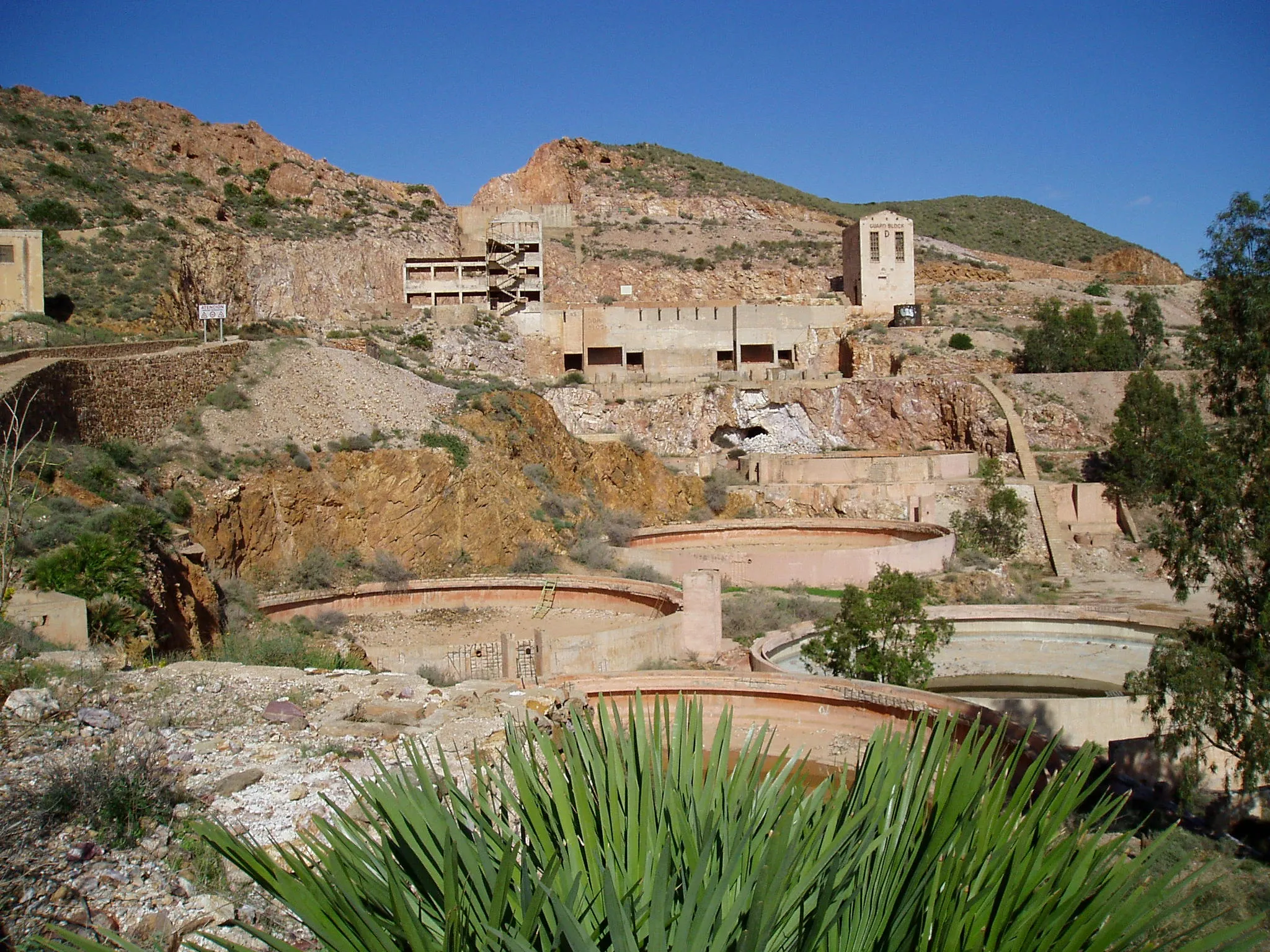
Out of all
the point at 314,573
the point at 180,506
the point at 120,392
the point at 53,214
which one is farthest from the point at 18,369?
the point at 53,214

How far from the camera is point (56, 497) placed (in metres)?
12.5

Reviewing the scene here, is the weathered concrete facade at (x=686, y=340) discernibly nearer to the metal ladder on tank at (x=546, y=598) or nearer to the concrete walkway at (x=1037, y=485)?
the concrete walkway at (x=1037, y=485)

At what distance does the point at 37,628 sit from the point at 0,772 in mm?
3381

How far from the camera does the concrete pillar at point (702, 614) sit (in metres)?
15.2

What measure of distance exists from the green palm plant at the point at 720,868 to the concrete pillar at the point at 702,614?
10446mm

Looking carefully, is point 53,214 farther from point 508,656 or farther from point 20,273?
Answer: point 508,656

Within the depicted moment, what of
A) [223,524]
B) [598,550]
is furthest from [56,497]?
[598,550]

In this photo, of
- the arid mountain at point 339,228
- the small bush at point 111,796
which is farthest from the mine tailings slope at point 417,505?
the arid mountain at point 339,228

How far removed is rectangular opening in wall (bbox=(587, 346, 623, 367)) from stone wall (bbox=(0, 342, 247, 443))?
18681 millimetres

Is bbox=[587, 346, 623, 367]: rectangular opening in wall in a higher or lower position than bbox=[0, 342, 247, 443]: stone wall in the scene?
higher

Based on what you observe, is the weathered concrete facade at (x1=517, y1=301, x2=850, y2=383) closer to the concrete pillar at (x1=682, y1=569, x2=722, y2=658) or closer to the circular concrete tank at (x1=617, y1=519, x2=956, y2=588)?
the circular concrete tank at (x1=617, y1=519, x2=956, y2=588)

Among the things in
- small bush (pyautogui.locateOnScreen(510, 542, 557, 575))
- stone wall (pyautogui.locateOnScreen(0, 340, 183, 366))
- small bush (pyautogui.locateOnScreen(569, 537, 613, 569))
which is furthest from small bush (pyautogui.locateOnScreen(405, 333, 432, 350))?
small bush (pyautogui.locateOnScreen(510, 542, 557, 575))

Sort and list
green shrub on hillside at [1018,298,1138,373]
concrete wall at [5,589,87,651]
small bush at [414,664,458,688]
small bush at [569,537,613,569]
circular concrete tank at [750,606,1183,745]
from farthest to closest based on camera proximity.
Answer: green shrub on hillside at [1018,298,1138,373] → small bush at [569,537,613,569] → circular concrete tank at [750,606,1183,745] → small bush at [414,664,458,688] → concrete wall at [5,589,87,651]

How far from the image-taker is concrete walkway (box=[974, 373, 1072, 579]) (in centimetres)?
2698
